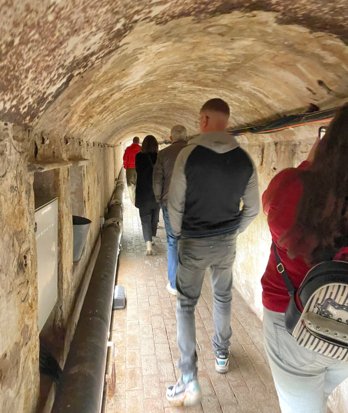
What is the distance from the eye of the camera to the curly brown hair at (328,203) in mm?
1355

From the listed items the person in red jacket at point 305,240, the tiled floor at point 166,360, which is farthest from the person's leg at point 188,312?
the person in red jacket at point 305,240

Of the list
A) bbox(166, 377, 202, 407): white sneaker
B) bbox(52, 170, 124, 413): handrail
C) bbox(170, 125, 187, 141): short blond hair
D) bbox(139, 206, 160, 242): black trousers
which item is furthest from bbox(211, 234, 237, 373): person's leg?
bbox(139, 206, 160, 242): black trousers

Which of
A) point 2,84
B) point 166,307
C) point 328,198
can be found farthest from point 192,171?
point 166,307

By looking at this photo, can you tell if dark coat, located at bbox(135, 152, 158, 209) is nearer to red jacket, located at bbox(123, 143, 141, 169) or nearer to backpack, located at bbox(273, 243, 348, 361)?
red jacket, located at bbox(123, 143, 141, 169)

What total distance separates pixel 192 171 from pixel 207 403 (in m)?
1.72

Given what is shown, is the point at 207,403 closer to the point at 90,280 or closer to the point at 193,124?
the point at 90,280

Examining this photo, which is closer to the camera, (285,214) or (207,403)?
(285,214)

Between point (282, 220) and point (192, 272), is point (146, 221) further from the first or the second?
point (282, 220)

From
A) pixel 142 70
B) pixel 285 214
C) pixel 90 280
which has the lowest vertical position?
pixel 90 280

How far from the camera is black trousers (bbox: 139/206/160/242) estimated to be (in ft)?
19.4

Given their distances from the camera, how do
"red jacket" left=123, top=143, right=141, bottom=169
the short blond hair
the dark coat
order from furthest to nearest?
"red jacket" left=123, top=143, right=141, bottom=169
the dark coat
the short blond hair

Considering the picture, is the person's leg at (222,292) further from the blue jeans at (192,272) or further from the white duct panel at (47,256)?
the white duct panel at (47,256)

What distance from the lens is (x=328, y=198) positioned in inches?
53.8

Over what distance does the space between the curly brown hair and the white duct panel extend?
1.27m
